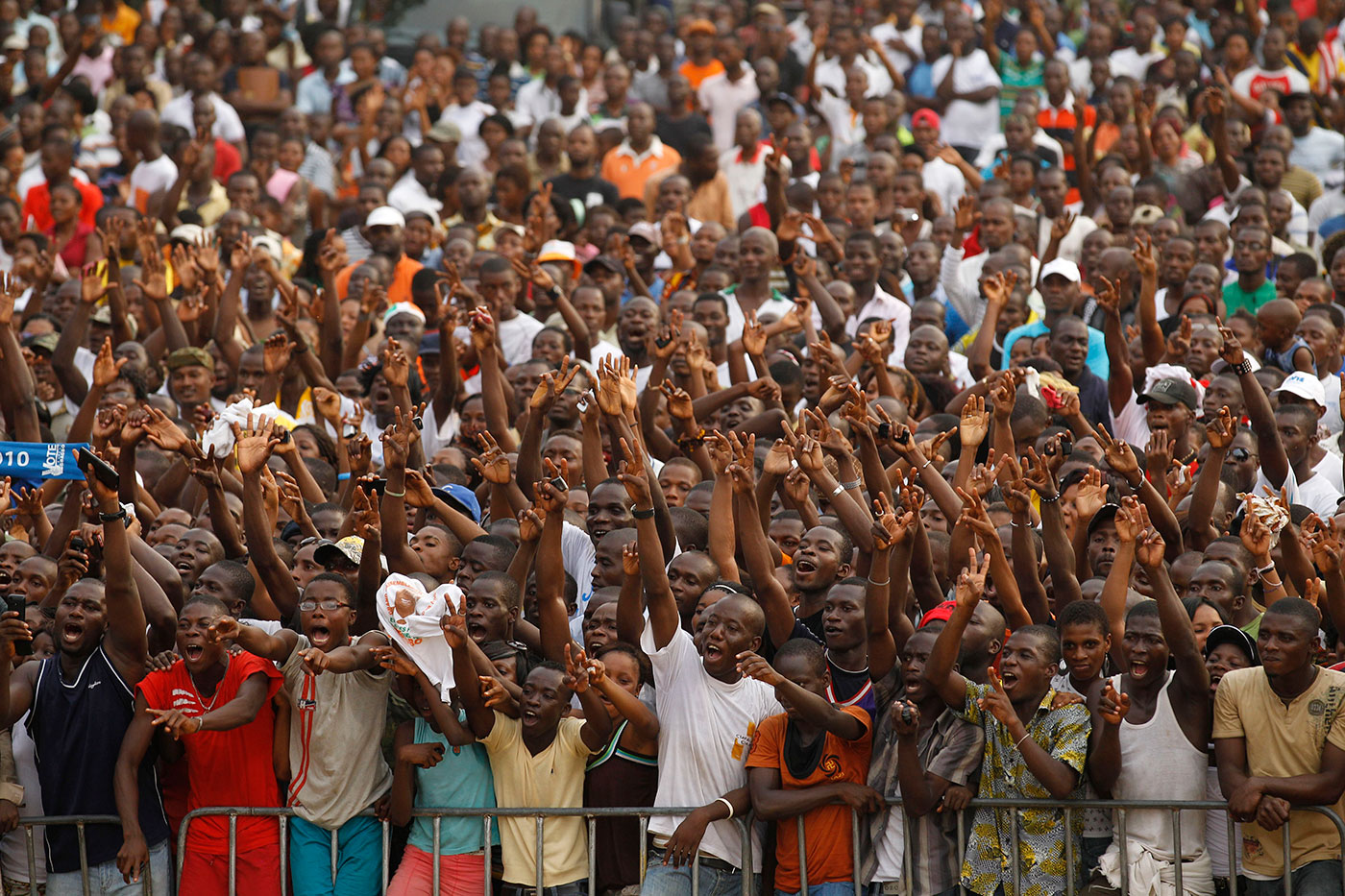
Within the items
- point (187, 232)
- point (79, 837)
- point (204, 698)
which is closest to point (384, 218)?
point (187, 232)

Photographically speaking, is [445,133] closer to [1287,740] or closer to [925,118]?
[925,118]

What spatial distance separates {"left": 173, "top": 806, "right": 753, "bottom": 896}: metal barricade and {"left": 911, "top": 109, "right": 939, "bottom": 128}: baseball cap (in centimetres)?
904

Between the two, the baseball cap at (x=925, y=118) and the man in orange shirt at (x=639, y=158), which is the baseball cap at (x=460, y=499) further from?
the baseball cap at (x=925, y=118)

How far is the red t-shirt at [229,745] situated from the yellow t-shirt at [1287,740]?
355 cm

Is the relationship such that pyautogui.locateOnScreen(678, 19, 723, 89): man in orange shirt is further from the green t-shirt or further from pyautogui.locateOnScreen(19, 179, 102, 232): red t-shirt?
the green t-shirt

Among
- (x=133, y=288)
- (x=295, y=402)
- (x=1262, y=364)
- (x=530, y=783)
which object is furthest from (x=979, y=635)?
(x=133, y=288)

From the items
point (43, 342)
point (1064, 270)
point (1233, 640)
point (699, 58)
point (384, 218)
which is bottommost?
point (1233, 640)

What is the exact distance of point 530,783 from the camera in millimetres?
7164

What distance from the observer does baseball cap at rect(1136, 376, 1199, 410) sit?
920 cm

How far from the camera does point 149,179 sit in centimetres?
1479

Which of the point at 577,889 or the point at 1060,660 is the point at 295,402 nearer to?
the point at 577,889

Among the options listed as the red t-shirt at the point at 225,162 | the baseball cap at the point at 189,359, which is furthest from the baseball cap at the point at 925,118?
the baseball cap at the point at 189,359

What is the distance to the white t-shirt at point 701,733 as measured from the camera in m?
7.05

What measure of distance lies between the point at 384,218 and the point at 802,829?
24.7ft
